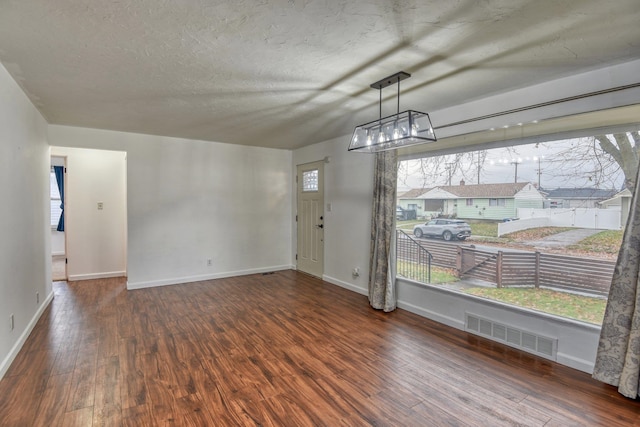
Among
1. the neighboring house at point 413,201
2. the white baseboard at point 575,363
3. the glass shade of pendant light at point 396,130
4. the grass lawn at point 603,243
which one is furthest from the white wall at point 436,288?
the glass shade of pendant light at point 396,130

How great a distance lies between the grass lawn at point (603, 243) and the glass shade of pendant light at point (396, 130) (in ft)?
5.22

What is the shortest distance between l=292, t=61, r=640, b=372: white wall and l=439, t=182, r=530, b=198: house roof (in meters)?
0.62

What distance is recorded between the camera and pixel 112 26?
187cm

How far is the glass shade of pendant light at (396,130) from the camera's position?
8.20 feet

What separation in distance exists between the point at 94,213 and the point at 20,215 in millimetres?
2919

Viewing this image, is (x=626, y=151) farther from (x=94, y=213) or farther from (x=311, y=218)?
(x=94, y=213)

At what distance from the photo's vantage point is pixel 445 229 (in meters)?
3.74

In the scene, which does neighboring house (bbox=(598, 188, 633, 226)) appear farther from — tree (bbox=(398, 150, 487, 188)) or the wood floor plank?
the wood floor plank

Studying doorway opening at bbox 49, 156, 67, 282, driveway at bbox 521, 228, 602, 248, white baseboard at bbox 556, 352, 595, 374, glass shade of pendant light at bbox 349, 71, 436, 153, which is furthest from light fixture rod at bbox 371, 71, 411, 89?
doorway opening at bbox 49, 156, 67, 282

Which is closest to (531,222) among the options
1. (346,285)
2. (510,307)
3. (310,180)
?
(510,307)

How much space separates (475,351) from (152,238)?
4.83m

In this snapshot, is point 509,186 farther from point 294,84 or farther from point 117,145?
point 117,145

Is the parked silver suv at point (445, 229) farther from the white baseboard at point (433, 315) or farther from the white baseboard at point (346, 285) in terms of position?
the white baseboard at point (346, 285)

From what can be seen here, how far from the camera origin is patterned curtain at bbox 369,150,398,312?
158 inches
